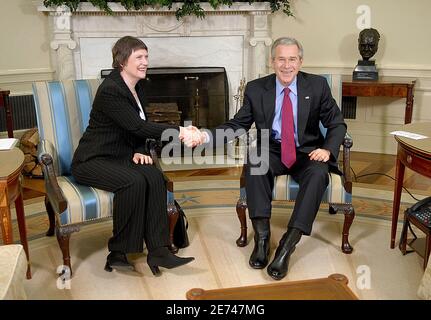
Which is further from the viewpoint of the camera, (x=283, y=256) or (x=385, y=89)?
(x=385, y=89)

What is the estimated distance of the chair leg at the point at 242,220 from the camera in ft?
9.11

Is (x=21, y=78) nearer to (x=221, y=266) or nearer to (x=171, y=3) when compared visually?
(x=171, y=3)

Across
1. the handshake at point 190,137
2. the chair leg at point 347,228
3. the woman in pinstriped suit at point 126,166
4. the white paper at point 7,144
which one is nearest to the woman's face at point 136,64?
the woman in pinstriped suit at point 126,166

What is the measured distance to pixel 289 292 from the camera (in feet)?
5.63

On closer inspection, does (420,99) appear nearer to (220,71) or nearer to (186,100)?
(220,71)

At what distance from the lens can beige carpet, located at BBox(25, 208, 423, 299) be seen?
2373mm

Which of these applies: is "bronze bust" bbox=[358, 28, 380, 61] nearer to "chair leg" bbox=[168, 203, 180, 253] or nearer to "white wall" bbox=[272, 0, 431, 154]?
"white wall" bbox=[272, 0, 431, 154]

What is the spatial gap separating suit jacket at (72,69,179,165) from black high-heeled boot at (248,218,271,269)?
69cm

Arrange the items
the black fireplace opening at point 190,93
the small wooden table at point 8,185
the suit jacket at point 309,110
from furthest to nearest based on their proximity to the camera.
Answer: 1. the black fireplace opening at point 190,93
2. the suit jacket at point 309,110
3. the small wooden table at point 8,185

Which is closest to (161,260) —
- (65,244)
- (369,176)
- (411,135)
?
(65,244)

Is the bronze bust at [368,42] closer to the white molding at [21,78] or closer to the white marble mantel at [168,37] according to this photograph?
the white marble mantel at [168,37]

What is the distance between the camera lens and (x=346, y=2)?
14.8ft

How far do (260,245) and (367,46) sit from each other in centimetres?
233

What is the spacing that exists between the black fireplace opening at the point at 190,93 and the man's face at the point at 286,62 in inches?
74.8
